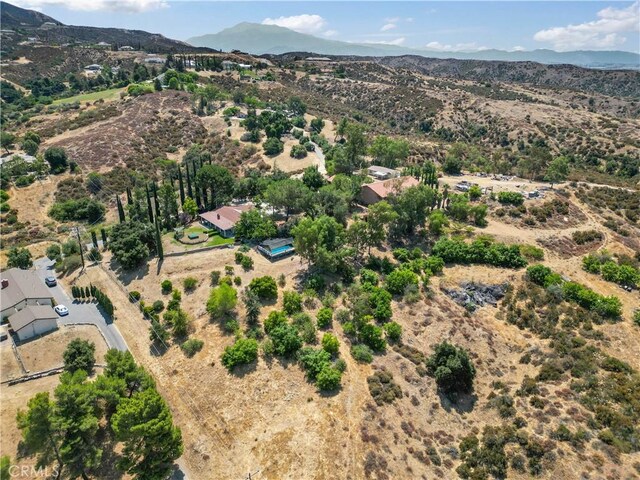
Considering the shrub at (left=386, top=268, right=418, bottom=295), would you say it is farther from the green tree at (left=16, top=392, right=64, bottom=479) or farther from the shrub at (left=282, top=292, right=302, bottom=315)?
the green tree at (left=16, top=392, right=64, bottom=479)

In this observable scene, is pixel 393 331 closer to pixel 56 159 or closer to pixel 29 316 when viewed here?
pixel 29 316

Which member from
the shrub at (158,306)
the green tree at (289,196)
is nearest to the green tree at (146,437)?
the shrub at (158,306)

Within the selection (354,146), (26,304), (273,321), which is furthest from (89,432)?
(354,146)

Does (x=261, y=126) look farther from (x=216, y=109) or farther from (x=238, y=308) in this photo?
(x=238, y=308)

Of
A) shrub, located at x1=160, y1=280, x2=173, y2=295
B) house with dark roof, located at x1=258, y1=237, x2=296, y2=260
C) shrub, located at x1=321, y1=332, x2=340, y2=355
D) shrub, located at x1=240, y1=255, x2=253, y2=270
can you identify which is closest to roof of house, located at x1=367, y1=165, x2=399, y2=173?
house with dark roof, located at x1=258, y1=237, x2=296, y2=260

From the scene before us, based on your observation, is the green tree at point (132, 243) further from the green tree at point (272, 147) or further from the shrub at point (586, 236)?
the shrub at point (586, 236)
